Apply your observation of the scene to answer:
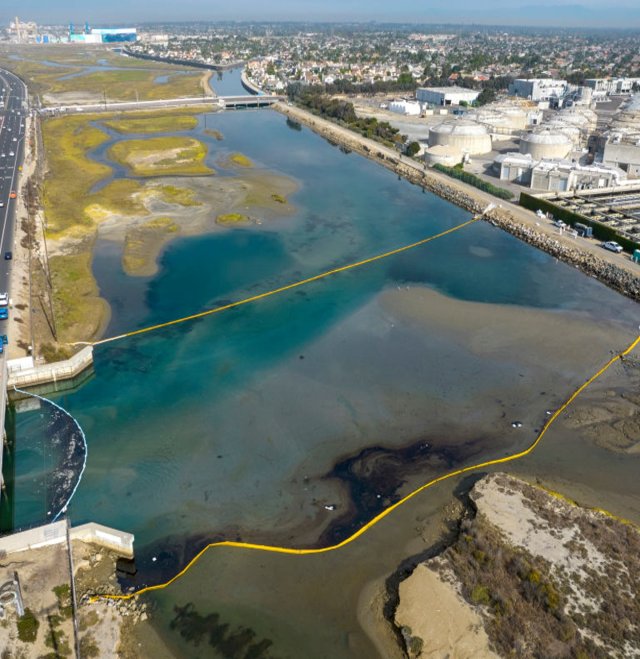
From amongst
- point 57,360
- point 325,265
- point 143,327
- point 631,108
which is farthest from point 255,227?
point 631,108

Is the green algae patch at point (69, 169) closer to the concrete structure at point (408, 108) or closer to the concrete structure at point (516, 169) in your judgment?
the concrete structure at point (516, 169)

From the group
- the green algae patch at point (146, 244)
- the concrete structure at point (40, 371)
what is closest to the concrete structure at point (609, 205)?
the green algae patch at point (146, 244)

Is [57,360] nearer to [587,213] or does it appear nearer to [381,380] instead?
[381,380]

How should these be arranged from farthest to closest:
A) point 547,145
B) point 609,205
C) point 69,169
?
point 69,169 → point 547,145 → point 609,205

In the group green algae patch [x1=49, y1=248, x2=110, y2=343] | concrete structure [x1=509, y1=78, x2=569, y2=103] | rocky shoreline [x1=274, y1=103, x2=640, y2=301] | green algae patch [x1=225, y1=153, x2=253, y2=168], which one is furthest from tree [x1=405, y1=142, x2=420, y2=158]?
concrete structure [x1=509, y1=78, x2=569, y2=103]

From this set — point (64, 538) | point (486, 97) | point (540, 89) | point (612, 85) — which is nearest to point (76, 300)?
point (64, 538)

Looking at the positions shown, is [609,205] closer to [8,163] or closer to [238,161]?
[238,161]

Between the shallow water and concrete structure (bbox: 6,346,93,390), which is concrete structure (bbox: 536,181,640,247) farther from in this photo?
concrete structure (bbox: 6,346,93,390)
